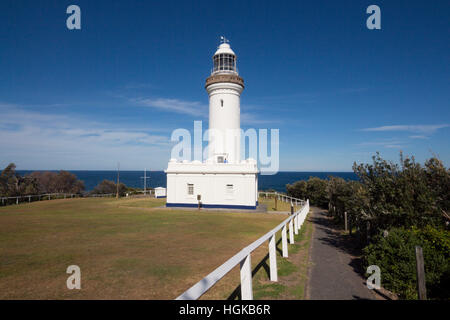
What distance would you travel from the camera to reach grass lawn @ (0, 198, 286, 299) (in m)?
5.38

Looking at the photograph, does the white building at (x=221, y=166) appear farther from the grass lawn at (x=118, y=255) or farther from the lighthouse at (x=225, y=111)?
the grass lawn at (x=118, y=255)

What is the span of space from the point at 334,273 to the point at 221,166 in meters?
15.0

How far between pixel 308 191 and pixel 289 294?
23.5 m

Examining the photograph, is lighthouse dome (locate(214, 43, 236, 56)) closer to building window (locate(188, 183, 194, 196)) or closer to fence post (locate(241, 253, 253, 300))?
building window (locate(188, 183, 194, 196))

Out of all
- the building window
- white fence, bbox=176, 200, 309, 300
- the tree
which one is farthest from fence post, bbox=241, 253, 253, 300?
the tree

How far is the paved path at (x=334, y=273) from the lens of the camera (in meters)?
5.08

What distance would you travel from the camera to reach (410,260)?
17.9 ft

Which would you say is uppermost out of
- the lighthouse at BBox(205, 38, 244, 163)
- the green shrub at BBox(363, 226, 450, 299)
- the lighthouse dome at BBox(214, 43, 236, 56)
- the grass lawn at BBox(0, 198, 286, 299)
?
the lighthouse dome at BBox(214, 43, 236, 56)

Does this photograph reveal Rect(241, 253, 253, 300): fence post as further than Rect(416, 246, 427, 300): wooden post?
No

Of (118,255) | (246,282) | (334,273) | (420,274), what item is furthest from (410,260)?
(118,255)

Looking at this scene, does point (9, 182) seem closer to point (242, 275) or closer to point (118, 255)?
point (118, 255)

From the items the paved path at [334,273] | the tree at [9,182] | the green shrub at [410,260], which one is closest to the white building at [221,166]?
the paved path at [334,273]

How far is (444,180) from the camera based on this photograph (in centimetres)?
757

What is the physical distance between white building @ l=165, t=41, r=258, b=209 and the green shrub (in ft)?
45.5
